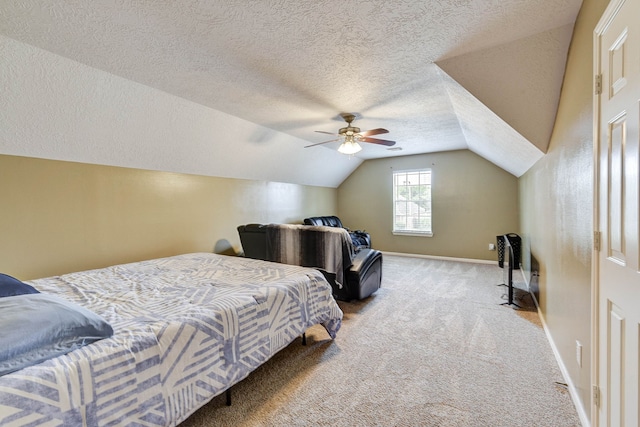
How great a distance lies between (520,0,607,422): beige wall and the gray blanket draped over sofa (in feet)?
6.45

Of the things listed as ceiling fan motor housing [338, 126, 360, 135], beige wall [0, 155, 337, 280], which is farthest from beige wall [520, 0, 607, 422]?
beige wall [0, 155, 337, 280]

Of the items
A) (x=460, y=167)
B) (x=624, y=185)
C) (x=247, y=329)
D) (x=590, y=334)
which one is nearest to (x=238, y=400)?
(x=247, y=329)

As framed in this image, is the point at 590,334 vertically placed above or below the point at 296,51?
below

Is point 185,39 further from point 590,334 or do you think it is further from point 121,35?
point 590,334

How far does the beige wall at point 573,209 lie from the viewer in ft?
4.75

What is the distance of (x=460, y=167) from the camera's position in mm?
5906

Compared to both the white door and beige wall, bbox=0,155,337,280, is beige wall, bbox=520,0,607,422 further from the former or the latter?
beige wall, bbox=0,155,337,280

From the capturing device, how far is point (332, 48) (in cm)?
201

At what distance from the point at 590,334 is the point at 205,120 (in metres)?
3.92

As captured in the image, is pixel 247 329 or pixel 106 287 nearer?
pixel 247 329

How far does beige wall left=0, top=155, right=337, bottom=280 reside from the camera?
8.43ft

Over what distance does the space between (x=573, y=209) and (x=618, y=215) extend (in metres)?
0.71

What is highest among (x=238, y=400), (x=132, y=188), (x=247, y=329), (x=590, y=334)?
(x=132, y=188)

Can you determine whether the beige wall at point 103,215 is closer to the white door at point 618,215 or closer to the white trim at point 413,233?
the white trim at point 413,233
